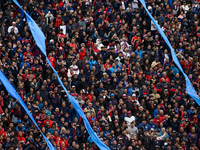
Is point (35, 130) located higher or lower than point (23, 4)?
lower

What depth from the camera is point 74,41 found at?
30.3m

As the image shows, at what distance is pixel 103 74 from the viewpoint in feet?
95.5

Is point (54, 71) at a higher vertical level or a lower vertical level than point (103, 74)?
higher

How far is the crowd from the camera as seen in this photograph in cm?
2672

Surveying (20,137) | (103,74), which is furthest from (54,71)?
(20,137)

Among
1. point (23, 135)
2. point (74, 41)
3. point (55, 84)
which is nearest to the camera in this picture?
point (23, 135)

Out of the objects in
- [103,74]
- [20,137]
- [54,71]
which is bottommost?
[20,137]

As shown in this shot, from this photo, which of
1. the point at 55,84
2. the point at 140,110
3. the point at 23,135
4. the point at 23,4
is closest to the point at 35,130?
the point at 23,135

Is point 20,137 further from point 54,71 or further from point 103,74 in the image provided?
point 103,74

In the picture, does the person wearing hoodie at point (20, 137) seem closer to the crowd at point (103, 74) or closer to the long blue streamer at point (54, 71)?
the crowd at point (103, 74)

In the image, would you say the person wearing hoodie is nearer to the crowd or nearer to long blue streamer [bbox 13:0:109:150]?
the crowd

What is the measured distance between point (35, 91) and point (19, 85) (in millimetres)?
757

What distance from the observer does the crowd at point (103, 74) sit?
1052 inches

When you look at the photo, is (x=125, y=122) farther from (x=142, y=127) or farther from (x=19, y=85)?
(x=19, y=85)
